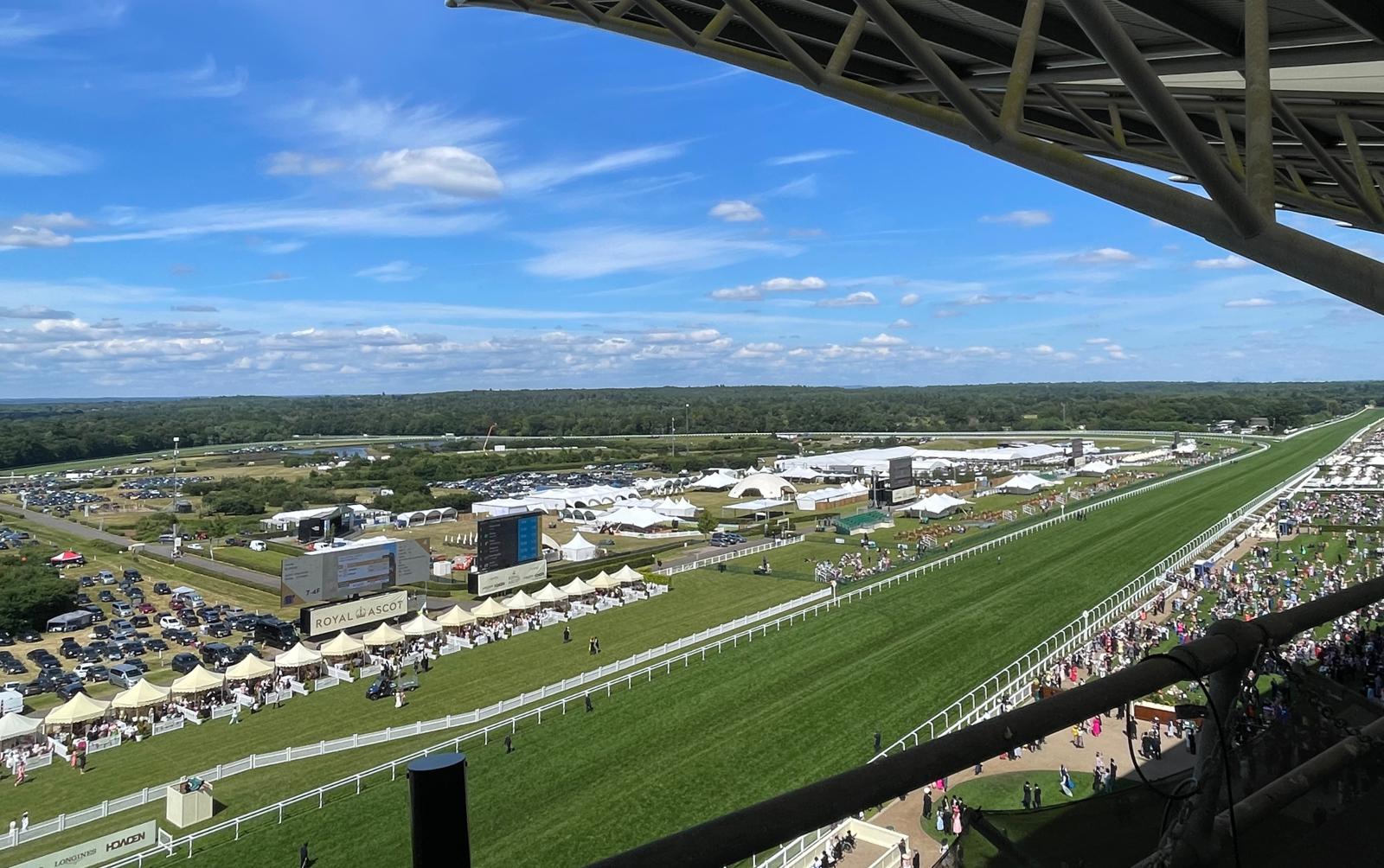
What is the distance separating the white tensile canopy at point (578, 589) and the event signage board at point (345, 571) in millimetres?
5422

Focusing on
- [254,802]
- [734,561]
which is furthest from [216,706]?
[734,561]

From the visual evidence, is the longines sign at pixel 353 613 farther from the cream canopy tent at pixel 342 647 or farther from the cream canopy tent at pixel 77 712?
the cream canopy tent at pixel 77 712

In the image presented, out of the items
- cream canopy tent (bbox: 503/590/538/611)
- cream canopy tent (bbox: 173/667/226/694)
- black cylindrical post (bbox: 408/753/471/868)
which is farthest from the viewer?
cream canopy tent (bbox: 503/590/538/611)

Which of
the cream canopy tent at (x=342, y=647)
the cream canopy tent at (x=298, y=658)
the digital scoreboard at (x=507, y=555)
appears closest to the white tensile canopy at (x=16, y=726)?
the cream canopy tent at (x=298, y=658)

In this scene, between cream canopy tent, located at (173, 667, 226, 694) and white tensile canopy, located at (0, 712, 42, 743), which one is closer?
white tensile canopy, located at (0, 712, 42, 743)

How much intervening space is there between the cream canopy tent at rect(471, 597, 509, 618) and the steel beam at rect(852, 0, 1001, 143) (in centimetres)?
2354

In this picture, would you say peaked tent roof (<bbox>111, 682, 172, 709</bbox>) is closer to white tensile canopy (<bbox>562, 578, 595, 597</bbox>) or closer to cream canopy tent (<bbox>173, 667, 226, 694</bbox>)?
cream canopy tent (<bbox>173, 667, 226, 694</bbox>)

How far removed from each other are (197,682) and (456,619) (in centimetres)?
687


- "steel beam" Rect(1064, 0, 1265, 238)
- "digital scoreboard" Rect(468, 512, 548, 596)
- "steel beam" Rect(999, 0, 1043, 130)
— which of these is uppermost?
"steel beam" Rect(999, 0, 1043, 130)

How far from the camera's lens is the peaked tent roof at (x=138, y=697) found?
17469 millimetres

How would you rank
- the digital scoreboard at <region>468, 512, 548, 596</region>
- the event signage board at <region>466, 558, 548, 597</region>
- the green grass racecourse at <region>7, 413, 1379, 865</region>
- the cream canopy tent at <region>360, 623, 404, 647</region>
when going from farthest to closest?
the digital scoreboard at <region>468, 512, 548, 596</region>
the event signage board at <region>466, 558, 548, 597</region>
the cream canopy tent at <region>360, 623, 404, 647</region>
the green grass racecourse at <region>7, 413, 1379, 865</region>

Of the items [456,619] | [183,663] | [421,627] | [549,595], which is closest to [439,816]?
[421,627]

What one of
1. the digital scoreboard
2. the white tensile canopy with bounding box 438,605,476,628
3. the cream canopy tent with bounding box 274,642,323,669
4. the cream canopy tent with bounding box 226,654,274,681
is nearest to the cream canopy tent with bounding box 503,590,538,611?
the white tensile canopy with bounding box 438,605,476,628

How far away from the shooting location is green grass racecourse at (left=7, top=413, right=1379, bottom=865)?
1241 centimetres
